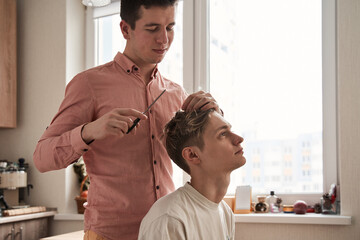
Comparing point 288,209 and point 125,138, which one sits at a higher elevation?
point 125,138

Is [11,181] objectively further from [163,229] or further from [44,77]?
[163,229]

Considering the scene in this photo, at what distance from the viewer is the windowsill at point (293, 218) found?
2.54 m

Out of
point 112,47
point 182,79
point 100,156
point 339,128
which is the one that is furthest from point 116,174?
point 112,47

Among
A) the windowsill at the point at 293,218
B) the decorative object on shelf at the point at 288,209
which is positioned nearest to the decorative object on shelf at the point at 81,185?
the windowsill at the point at 293,218

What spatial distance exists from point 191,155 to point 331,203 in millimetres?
1560

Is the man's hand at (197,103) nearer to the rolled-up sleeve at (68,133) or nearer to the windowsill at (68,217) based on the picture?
the rolled-up sleeve at (68,133)

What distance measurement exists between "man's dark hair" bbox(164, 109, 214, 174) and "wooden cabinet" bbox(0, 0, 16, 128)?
7.92 ft

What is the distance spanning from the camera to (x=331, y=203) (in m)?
2.71

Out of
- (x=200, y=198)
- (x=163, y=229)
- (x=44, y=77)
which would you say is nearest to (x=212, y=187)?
(x=200, y=198)

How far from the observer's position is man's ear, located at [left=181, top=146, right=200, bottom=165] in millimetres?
1511

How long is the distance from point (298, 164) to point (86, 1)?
6.09 feet

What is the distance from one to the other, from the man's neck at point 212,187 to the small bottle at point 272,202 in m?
1.51

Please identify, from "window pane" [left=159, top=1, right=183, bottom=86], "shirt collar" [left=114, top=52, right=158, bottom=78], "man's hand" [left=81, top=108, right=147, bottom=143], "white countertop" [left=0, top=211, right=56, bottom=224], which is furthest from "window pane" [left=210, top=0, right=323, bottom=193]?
"man's hand" [left=81, top=108, right=147, bottom=143]

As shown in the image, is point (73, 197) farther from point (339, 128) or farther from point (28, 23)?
point (339, 128)
